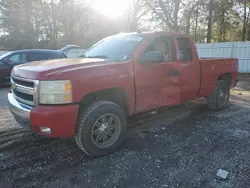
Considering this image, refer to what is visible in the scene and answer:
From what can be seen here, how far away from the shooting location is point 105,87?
10.3ft

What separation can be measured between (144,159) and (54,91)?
64.0 inches

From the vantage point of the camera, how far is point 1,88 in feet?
30.8

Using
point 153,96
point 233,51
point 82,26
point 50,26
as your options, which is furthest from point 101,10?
point 153,96

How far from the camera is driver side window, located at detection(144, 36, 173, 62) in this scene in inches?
163

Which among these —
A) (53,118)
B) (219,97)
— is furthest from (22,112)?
(219,97)

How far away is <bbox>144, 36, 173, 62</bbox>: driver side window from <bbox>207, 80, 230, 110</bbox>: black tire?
2073 millimetres

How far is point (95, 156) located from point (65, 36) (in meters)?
30.5

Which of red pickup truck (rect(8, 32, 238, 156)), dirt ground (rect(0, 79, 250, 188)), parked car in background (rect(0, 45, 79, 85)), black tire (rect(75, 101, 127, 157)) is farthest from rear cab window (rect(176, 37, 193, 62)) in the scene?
Result: parked car in background (rect(0, 45, 79, 85))

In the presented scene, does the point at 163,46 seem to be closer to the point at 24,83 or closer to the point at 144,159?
the point at 144,159

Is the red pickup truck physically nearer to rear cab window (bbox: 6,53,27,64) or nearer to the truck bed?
the truck bed

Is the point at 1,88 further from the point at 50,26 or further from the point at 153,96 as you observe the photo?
the point at 50,26

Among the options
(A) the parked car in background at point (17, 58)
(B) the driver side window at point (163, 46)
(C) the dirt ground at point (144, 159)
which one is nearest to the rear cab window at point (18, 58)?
(A) the parked car in background at point (17, 58)

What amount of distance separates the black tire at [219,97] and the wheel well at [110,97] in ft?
10.1

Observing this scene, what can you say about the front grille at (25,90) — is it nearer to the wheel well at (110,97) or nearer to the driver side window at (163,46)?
the wheel well at (110,97)
